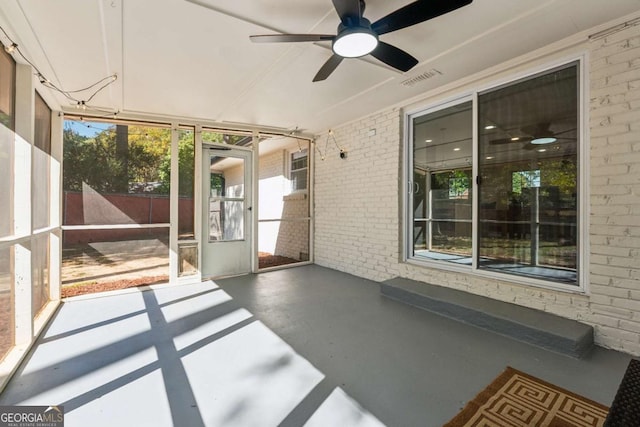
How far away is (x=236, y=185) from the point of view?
17.1ft

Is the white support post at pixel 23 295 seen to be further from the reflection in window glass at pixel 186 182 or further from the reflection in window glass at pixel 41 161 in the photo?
the reflection in window glass at pixel 186 182

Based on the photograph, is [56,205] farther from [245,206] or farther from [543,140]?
[543,140]

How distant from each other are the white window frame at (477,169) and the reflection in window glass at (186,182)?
3398 millimetres

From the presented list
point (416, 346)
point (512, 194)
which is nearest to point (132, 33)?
point (416, 346)

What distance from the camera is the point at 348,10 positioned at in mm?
1875

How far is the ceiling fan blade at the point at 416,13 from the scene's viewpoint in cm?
179

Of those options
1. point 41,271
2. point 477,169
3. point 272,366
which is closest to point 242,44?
point 272,366

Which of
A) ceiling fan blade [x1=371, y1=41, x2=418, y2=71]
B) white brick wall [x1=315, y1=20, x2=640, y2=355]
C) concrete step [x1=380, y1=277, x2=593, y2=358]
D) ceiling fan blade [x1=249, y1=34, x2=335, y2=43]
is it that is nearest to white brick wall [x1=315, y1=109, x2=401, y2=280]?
concrete step [x1=380, y1=277, x2=593, y2=358]

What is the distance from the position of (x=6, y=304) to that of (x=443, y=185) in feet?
15.4

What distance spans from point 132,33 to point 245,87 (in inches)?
51.4

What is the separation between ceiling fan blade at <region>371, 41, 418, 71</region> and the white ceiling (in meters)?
0.29

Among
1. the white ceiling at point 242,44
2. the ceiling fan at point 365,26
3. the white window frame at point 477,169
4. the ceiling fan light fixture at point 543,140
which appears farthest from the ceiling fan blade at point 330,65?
the ceiling fan light fixture at point 543,140

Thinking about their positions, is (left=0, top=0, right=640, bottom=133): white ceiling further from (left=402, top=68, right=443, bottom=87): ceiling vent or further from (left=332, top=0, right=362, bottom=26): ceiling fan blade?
(left=332, top=0, right=362, bottom=26): ceiling fan blade

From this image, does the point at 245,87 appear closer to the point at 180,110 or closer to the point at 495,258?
the point at 180,110
